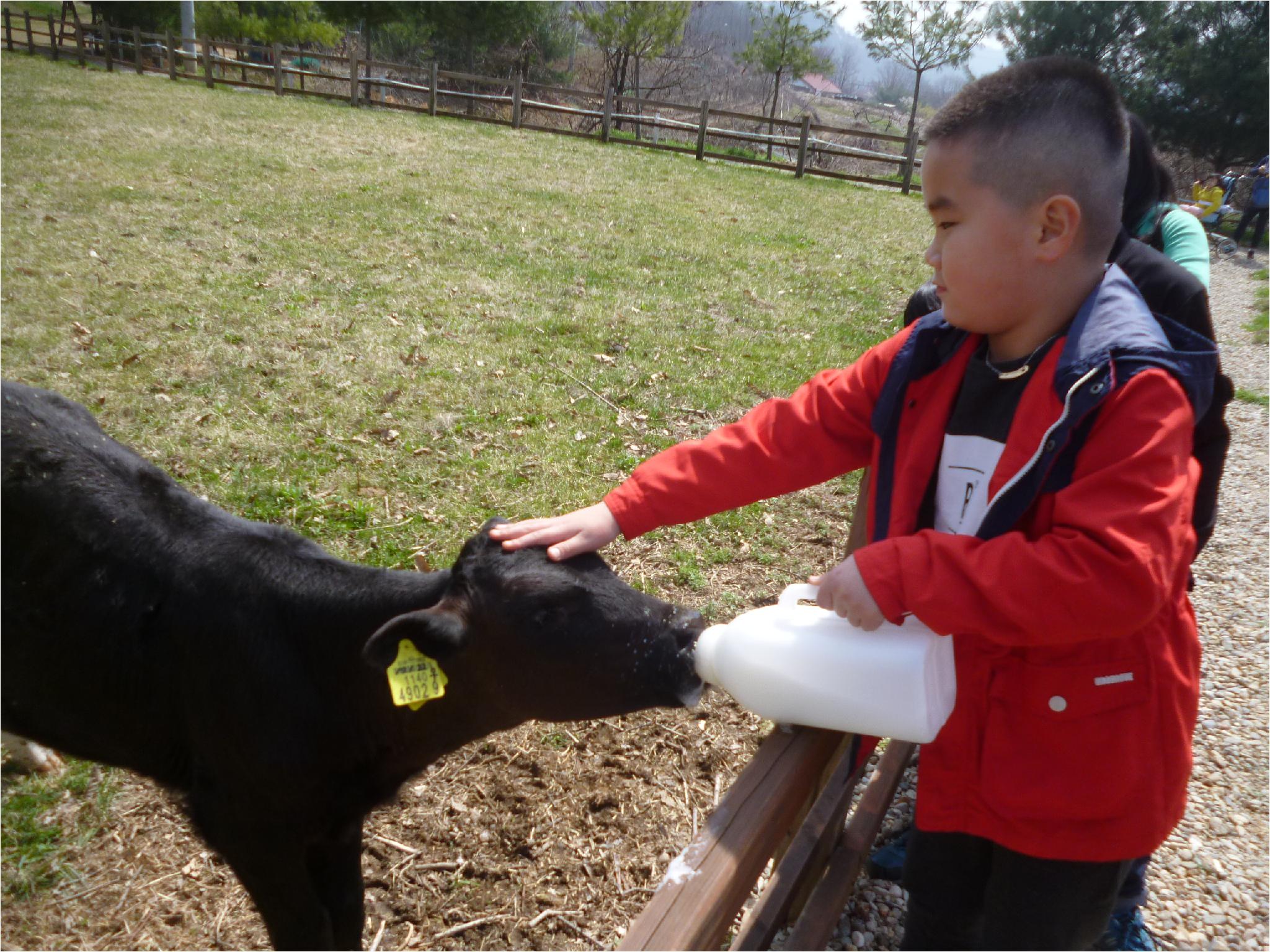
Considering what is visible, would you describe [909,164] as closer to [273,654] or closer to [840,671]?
[273,654]

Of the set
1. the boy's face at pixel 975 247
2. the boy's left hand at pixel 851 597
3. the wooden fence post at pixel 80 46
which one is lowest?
the boy's left hand at pixel 851 597

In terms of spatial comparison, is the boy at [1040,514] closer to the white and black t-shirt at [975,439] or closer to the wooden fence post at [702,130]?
the white and black t-shirt at [975,439]

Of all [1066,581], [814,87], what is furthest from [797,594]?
[814,87]

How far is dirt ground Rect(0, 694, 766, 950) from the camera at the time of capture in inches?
116

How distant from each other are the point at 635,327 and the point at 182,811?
6.45 m

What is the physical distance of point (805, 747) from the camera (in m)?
2.07

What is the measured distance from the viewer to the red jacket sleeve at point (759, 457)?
88.3 inches

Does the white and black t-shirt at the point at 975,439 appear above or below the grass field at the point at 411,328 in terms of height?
above

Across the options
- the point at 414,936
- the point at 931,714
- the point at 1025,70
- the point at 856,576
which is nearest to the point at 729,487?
the point at 856,576

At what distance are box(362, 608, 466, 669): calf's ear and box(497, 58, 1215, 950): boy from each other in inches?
45.7

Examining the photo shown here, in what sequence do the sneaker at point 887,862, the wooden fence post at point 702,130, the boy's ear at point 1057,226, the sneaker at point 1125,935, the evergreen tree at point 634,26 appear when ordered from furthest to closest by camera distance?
1. the evergreen tree at point 634,26
2. the wooden fence post at point 702,130
3. the sneaker at point 887,862
4. the sneaker at point 1125,935
5. the boy's ear at point 1057,226

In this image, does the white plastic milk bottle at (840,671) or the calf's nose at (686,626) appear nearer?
the white plastic milk bottle at (840,671)

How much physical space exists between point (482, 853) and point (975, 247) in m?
2.68

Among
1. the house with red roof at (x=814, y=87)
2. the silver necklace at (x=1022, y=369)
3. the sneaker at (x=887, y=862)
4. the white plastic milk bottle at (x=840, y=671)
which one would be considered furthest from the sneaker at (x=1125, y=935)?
the house with red roof at (x=814, y=87)
